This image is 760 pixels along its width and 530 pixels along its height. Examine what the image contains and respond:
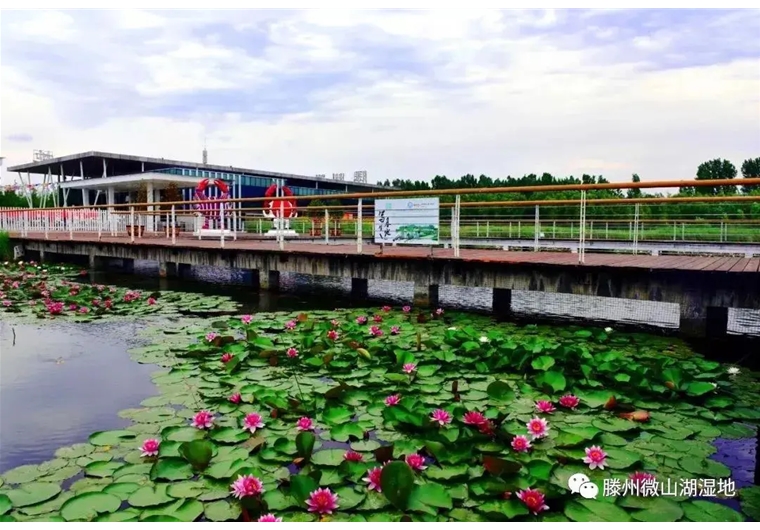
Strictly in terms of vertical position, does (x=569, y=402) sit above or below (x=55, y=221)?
below

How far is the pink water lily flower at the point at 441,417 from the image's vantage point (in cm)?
275

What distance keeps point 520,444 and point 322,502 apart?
976 millimetres

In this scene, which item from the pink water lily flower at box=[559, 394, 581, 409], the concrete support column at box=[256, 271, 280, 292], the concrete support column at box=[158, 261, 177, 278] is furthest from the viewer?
the concrete support column at box=[158, 261, 177, 278]

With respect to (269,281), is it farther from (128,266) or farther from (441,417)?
(441,417)

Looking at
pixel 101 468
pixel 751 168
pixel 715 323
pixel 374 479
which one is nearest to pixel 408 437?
pixel 374 479

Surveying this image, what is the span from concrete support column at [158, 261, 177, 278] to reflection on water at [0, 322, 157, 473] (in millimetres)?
4886

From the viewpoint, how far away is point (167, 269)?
10.8m

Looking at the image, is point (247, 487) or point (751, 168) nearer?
point (247, 487)

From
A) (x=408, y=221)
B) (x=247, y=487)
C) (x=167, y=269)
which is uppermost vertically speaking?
(x=408, y=221)

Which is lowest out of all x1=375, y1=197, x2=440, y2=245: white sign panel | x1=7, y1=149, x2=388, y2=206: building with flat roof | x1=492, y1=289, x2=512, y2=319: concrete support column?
x1=492, y1=289, x2=512, y2=319: concrete support column

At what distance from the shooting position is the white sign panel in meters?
6.68

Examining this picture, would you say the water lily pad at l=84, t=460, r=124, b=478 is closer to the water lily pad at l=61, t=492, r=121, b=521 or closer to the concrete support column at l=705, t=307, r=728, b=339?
the water lily pad at l=61, t=492, r=121, b=521

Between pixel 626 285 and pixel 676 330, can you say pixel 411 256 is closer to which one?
pixel 626 285

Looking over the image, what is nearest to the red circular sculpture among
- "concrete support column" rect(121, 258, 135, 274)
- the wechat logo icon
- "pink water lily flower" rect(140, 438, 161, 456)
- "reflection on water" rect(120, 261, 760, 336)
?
"reflection on water" rect(120, 261, 760, 336)
